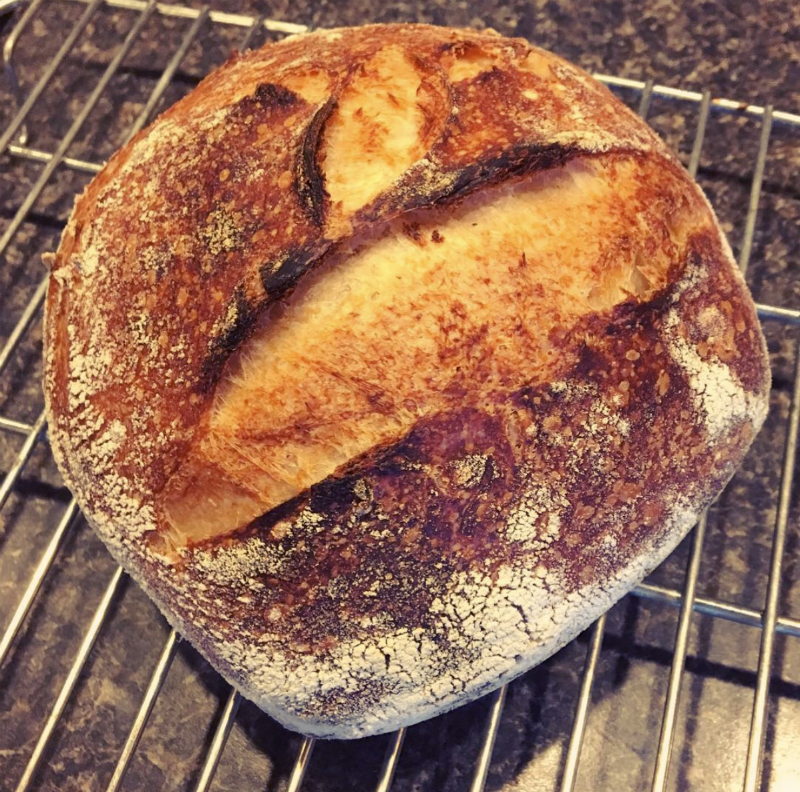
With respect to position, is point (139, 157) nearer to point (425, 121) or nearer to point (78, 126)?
point (425, 121)

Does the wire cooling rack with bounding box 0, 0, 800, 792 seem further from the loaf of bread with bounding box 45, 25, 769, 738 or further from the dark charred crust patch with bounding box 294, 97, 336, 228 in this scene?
the dark charred crust patch with bounding box 294, 97, 336, 228

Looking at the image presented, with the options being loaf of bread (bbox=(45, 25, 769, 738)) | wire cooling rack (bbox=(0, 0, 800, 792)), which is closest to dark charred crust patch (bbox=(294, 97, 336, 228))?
loaf of bread (bbox=(45, 25, 769, 738))

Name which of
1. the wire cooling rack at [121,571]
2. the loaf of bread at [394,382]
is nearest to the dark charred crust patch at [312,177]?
the loaf of bread at [394,382]

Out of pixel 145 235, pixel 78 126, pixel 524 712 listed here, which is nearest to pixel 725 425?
pixel 524 712

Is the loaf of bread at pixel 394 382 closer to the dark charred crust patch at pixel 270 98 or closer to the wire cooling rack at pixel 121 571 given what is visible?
the dark charred crust patch at pixel 270 98

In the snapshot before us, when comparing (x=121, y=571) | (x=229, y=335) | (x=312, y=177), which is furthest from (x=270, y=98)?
(x=121, y=571)
